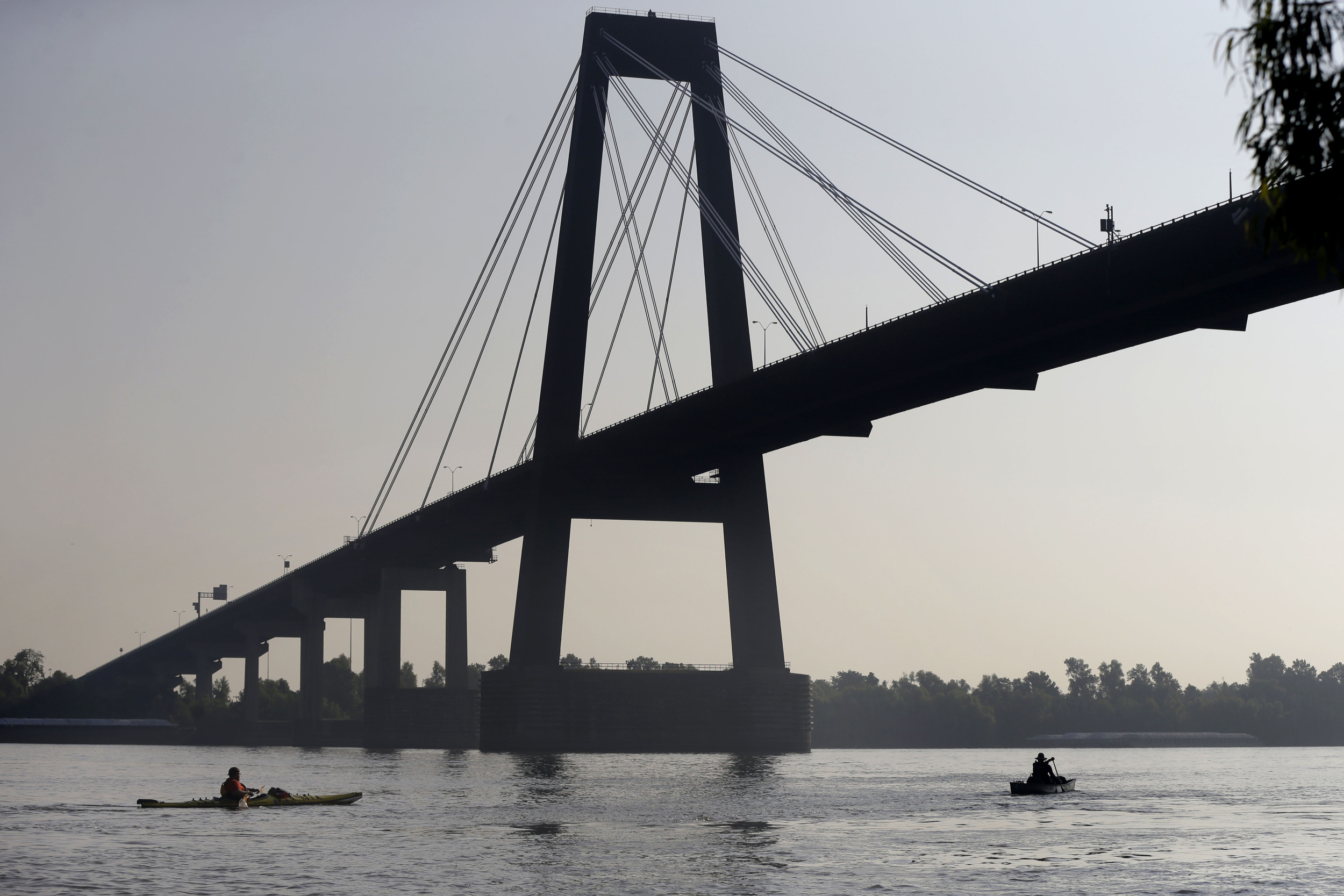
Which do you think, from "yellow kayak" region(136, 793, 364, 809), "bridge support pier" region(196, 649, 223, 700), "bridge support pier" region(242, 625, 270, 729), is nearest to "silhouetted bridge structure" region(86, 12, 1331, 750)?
"yellow kayak" region(136, 793, 364, 809)

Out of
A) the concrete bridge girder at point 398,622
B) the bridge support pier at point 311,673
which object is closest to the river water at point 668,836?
the concrete bridge girder at point 398,622

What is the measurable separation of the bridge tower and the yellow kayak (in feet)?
87.9

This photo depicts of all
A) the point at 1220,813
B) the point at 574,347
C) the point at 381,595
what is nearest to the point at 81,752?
the point at 381,595

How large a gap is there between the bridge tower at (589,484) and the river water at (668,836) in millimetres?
4545

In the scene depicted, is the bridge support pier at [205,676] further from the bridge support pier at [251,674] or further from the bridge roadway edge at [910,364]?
the bridge roadway edge at [910,364]

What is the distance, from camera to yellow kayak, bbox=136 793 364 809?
157 ft

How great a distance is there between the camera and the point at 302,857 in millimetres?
33656

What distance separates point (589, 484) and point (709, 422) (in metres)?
10.6

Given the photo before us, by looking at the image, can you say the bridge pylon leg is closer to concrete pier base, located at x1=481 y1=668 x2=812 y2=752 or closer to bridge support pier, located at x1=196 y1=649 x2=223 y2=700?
concrete pier base, located at x1=481 y1=668 x2=812 y2=752

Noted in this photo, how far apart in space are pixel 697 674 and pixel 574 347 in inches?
692

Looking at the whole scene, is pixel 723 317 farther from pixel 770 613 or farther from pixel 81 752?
pixel 81 752

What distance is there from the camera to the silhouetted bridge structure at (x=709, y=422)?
5153cm

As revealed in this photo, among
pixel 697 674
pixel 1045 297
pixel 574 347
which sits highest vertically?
pixel 574 347

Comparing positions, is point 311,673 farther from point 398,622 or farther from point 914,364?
point 914,364
